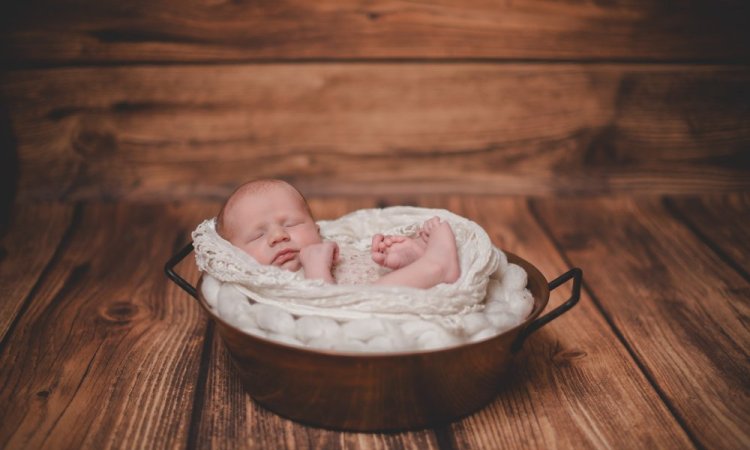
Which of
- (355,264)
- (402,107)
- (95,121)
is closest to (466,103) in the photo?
(402,107)

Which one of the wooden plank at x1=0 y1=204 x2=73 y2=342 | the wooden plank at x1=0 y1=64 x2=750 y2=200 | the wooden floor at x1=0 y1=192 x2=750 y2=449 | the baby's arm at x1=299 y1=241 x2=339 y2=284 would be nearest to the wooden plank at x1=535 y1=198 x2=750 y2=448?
the wooden floor at x1=0 y1=192 x2=750 y2=449

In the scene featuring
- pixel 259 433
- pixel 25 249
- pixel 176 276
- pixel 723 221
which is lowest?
pixel 723 221

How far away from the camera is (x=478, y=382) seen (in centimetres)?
95

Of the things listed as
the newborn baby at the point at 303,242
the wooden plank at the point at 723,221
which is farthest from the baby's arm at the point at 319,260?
the wooden plank at the point at 723,221

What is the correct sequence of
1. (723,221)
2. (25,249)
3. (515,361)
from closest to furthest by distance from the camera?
(515,361) → (25,249) → (723,221)

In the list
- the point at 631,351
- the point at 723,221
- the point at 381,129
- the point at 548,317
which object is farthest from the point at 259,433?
the point at 723,221

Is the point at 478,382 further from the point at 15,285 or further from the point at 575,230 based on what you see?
the point at 15,285

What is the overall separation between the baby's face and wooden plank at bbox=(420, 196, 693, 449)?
37cm

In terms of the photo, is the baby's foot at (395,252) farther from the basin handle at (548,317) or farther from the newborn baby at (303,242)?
the basin handle at (548,317)

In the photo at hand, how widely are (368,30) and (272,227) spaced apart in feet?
2.73

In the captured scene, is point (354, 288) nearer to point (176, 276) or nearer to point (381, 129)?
point (176, 276)

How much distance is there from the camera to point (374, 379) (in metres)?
0.87

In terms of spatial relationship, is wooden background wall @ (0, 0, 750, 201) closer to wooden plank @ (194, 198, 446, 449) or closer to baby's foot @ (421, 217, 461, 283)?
baby's foot @ (421, 217, 461, 283)

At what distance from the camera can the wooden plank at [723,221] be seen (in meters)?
1.54
